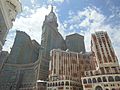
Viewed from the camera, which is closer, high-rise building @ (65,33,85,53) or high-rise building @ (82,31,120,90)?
high-rise building @ (82,31,120,90)

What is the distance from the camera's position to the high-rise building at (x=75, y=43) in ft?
610

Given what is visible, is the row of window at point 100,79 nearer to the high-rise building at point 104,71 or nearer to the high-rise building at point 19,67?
the high-rise building at point 104,71

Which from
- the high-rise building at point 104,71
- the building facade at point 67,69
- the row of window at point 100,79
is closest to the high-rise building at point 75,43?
the building facade at point 67,69

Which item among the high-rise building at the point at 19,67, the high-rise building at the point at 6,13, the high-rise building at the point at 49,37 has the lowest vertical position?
the high-rise building at the point at 6,13

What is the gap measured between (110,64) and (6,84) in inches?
3665

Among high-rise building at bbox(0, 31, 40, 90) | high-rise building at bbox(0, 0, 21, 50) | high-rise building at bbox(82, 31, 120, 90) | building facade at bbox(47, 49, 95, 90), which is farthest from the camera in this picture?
high-rise building at bbox(0, 31, 40, 90)

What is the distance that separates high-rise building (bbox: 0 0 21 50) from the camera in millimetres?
22906

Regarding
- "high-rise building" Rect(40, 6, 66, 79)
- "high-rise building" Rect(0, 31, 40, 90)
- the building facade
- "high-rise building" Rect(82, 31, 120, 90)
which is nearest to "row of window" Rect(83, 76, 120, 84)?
"high-rise building" Rect(82, 31, 120, 90)

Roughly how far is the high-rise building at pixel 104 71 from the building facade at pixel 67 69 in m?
17.3

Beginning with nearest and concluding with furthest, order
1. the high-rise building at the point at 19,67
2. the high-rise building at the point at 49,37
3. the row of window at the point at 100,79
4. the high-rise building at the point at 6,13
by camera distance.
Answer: the high-rise building at the point at 6,13 < the row of window at the point at 100,79 < the high-rise building at the point at 19,67 < the high-rise building at the point at 49,37

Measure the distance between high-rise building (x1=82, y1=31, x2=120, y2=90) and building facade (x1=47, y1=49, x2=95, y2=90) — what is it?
17.3 metres

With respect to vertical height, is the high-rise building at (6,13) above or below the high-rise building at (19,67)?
below

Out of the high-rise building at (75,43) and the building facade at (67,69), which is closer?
the building facade at (67,69)

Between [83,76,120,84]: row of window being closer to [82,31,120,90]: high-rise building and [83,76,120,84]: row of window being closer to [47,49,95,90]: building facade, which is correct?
[82,31,120,90]: high-rise building
